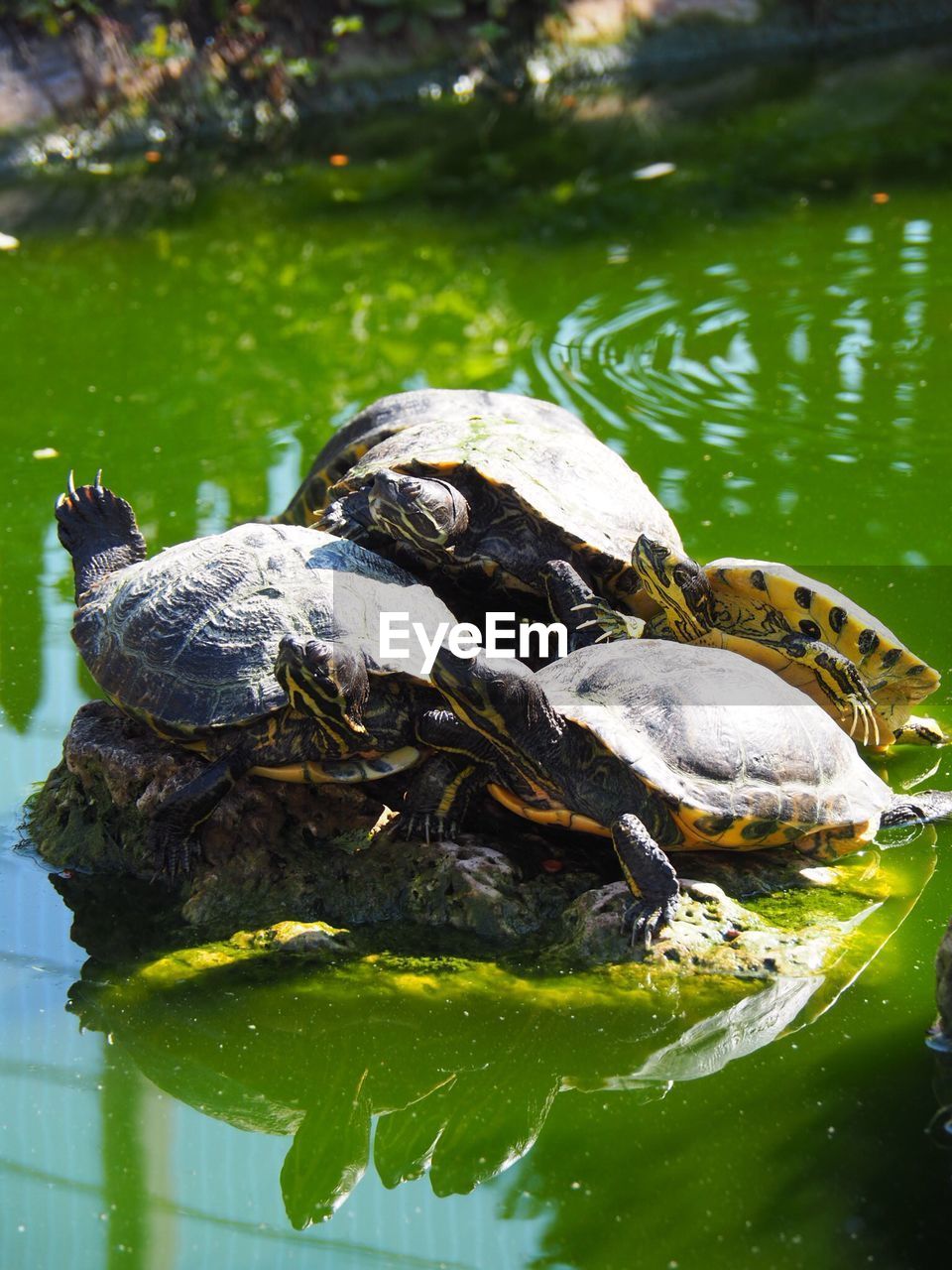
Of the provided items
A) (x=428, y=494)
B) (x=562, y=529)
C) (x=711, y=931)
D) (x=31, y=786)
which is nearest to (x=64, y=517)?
(x=31, y=786)

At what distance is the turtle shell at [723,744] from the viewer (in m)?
3.29

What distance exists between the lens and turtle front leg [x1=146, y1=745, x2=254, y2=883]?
3.40m

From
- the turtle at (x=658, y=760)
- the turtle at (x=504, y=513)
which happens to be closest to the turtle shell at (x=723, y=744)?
the turtle at (x=658, y=760)

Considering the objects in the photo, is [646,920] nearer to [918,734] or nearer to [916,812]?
[916,812]

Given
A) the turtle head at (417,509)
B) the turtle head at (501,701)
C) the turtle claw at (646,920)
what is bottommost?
the turtle claw at (646,920)

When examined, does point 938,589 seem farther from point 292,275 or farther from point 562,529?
point 292,275

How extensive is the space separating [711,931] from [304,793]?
3.49ft

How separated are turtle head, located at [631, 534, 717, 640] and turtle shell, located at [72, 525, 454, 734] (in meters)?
0.59

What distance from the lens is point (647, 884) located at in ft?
10.5

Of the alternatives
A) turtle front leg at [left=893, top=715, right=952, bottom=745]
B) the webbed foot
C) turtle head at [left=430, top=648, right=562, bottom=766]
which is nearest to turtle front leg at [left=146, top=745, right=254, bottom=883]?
the webbed foot

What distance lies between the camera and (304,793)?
3.59 meters

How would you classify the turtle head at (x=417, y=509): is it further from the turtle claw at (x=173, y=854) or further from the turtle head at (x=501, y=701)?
the turtle claw at (x=173, y=854)

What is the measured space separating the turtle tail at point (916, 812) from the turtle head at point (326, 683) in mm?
1406

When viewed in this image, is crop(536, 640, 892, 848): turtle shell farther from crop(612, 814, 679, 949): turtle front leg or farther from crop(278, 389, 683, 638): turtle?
crop(278, 389, 683, 638): turtle
